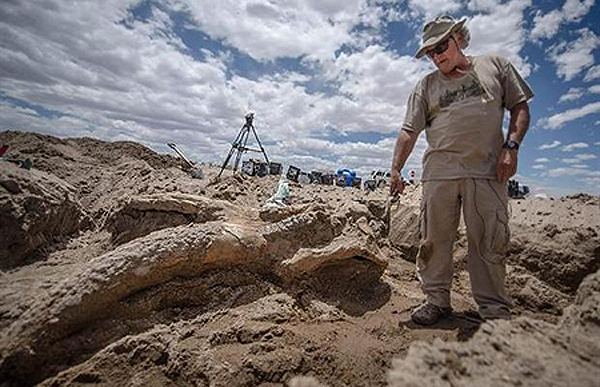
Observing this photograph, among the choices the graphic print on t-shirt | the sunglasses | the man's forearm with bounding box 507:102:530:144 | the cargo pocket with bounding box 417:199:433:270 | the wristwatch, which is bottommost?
the cargo pocket with bounding box 417:199:433:270

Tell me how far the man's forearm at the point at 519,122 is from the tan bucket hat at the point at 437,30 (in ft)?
2.20

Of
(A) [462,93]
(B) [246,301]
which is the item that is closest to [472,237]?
(A) [462,93]

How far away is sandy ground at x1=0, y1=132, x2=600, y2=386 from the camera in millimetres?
1239

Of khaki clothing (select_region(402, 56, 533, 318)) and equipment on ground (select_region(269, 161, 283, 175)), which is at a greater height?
equipment on ground (select_region(269, 161, 283, 175))

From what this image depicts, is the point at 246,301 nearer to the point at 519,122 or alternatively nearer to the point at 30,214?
the point at 519,122

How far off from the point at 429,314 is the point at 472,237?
1.92 feet

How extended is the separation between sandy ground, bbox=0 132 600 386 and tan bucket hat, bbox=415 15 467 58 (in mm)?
1471

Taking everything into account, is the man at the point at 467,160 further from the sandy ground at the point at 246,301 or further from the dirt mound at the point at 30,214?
the dirt mound at the point at 30,214

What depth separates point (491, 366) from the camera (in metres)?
0.92

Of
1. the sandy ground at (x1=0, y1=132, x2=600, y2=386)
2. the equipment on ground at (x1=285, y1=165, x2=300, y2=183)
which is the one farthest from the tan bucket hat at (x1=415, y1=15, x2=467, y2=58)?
the equipment on ground at (x1=285, y1=165, x2=300, y2=183)

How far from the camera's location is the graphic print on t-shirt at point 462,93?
2.05m

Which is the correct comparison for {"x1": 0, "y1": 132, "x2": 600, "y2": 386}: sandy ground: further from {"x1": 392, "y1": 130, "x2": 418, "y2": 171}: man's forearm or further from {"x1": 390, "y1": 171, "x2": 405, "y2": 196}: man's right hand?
{"x1": 392, "y1": 130, "x2": 418, "y2": 171}: man's forearm

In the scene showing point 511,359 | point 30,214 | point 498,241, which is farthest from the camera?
point 30,214

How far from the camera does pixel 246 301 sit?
2156mm
